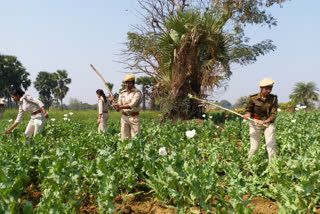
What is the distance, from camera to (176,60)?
1169 cm

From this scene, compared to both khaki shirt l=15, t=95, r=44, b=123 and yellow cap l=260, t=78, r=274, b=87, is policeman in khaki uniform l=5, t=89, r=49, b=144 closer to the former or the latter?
khaki shirt l=15, t=95, r=44, b=123

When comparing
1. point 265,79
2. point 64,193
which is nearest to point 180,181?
point 64,193

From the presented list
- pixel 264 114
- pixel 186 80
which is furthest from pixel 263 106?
pixel 186 80

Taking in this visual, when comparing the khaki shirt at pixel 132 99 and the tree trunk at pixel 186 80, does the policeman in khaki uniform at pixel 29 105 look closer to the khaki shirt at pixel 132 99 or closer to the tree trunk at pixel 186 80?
the khaki shirt at pixel 132 99

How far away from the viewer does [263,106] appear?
4.82 m

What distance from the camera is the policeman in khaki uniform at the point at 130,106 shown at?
5807 millimetres

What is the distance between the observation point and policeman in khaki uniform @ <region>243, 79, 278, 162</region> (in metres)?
4.68

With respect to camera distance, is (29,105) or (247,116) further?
(29,105)

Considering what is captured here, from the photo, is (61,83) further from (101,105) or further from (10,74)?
(101,105)

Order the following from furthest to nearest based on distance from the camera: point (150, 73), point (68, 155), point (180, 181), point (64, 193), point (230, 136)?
point (150, 73), point (230, 136), point (68, 155), point (64, 193), point (180, 181)

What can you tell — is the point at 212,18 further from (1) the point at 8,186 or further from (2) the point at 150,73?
(1) the point at 8,186

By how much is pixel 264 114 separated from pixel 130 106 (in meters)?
2.87

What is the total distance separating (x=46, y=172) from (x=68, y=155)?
408 millimetres

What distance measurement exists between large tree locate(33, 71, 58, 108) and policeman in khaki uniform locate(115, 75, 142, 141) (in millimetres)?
74149
